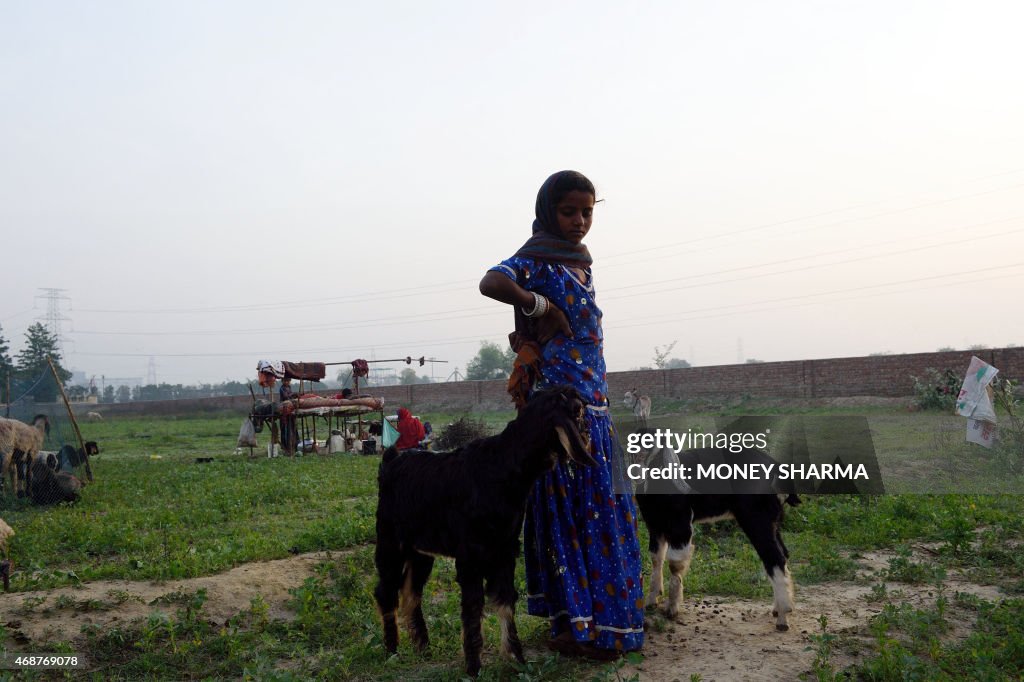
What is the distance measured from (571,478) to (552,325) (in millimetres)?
825

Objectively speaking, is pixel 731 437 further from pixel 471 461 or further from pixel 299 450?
pixel 299 450

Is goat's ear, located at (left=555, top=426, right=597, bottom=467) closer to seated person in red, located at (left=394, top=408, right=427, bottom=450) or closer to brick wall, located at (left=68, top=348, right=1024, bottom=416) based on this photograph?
seated person in red, located at (left=394, top=408, right=427, bottom=450)

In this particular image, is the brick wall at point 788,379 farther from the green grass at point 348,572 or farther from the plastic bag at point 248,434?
the plastic bag at point 248,434

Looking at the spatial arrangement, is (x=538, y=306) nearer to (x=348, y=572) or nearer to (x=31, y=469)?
(x=348, y=572)

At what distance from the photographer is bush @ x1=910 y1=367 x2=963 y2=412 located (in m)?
19.3

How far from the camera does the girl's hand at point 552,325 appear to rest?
3.95m

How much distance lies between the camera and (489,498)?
366cm

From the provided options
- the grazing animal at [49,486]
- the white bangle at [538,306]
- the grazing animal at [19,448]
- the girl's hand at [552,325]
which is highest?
the white bangle at [538,306]

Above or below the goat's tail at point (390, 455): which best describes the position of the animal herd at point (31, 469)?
below

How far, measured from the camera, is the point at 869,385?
2428cm

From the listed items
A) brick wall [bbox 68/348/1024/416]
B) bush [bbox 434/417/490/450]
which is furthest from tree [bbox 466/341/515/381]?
bush [bbox 434/417/490/450]

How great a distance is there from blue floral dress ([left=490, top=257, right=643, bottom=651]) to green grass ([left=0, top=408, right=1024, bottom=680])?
0.88ft

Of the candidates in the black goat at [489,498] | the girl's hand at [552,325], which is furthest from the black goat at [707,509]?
the girl's hand at [552,325]

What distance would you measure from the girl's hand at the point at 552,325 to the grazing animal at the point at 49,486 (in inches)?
346
